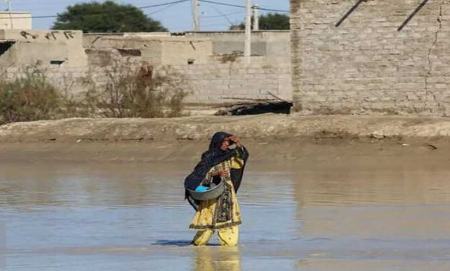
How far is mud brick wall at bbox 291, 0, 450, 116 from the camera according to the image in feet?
81.9

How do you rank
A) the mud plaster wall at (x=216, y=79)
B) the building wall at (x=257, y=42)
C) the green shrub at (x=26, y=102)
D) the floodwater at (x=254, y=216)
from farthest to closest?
the building wall at (x=257, y=42), the mud plaster wall at (x=216, y=79), the green shrub at (x=26, y=102), the floodwater at (x=254, y=216)

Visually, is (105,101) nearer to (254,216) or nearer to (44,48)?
(44,48)

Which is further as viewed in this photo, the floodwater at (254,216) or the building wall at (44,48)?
the building wall at (44,48)

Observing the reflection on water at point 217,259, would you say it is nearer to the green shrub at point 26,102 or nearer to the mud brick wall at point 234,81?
the green shrub at point 26,102

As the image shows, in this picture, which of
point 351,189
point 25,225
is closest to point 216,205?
point 25,225

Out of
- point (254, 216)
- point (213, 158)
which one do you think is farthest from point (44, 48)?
point (213, 158)

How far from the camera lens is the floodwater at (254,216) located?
1096 cm

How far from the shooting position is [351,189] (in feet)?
60.2

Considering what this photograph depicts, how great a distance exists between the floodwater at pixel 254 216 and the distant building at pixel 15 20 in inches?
1522

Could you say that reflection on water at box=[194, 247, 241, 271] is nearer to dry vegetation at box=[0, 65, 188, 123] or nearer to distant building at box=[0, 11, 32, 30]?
dry vegetation at box=[0, 65, 188, 123]

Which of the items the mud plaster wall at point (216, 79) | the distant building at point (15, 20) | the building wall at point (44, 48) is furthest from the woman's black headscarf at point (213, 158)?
the distant building at point (15, 20)

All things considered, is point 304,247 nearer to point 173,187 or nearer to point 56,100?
point 173,187

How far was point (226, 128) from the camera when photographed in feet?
→ 84.5

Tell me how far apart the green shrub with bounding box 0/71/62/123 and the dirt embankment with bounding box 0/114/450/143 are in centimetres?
184
